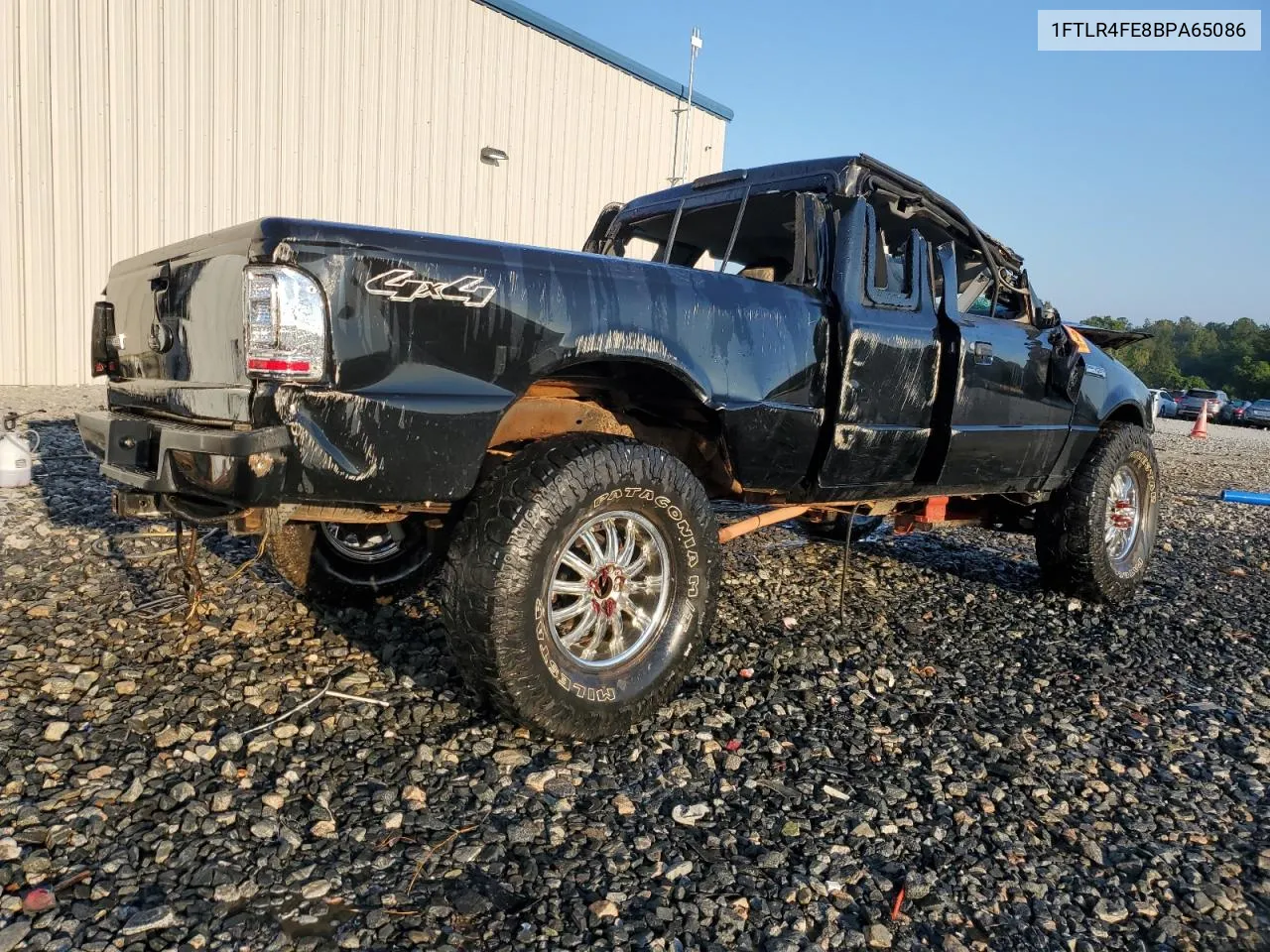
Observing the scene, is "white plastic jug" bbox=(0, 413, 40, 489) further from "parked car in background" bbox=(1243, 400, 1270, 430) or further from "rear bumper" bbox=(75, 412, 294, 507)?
"parked car in background" bbox=(1243, 400, 1270, 430)

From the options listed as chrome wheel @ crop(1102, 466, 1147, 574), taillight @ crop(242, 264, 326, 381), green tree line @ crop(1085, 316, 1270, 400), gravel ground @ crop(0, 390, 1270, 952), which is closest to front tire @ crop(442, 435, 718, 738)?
gravel ground @ crop(0, 390, 1270, 952)

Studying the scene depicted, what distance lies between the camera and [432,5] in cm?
1241

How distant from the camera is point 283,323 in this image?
6.87ft

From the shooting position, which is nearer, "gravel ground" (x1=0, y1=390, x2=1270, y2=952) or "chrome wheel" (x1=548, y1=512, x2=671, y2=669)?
"gravel ground" (x1=0, y1=390, x2=1270, y2=952)

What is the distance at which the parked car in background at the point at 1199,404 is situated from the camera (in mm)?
33253

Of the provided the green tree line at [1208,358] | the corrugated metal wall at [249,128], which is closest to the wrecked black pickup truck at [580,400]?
the corrugated metal wall at [249,128]

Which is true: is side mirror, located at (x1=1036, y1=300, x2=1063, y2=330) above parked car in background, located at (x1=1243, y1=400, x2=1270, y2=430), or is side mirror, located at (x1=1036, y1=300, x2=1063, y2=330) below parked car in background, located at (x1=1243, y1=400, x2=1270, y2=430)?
above

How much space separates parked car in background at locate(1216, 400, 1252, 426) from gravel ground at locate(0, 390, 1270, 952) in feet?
118

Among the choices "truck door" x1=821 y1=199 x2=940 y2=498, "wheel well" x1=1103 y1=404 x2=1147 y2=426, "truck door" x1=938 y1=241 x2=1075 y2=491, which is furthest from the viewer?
"wheel well" x1=1103 y1=404 x2=1147 y2=426

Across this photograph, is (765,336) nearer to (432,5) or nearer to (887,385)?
(887,385)

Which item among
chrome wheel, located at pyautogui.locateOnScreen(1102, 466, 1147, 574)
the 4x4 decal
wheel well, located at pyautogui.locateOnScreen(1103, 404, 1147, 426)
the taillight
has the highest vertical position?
the 4x4 decal

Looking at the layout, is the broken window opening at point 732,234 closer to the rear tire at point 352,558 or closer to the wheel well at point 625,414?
the wheel well at point 625,414

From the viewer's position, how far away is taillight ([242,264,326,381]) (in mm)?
2094

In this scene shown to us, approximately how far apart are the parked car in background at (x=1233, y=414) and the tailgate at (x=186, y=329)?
39515 mm
